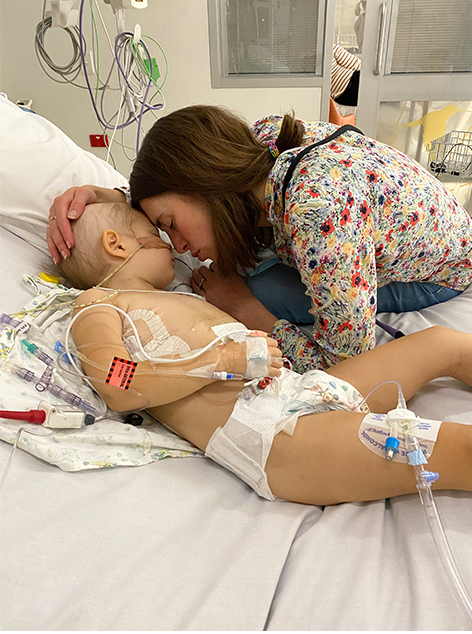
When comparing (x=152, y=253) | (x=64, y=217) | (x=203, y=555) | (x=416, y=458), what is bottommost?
(x=203, y=555)

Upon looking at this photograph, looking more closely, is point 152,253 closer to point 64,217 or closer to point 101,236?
point 101,236

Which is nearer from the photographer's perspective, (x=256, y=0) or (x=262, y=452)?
(x=262, y=452)

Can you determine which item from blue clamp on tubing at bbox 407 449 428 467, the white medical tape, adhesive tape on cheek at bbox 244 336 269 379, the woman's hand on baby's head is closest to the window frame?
the woman's hand on baby's head

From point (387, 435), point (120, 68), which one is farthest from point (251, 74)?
point (387, 435)

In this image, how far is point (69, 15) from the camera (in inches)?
87.6

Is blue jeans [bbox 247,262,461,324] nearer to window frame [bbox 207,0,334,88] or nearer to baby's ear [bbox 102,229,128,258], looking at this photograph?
baby's ear [bbox 102,229,128,258]

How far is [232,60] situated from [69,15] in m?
1.65

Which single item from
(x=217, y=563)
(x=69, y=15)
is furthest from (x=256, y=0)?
(x=217, y=563)

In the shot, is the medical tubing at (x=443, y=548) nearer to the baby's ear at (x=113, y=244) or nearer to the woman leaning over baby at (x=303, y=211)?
the woman leaning over baby at (x=303, y=211)

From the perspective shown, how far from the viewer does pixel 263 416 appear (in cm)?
101

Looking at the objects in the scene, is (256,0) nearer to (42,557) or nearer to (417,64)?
(417,64)

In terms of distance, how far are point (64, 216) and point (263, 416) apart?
0.83 meters

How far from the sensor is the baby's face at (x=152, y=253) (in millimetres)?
1397

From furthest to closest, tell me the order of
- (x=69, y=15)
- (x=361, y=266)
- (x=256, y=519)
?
(x=69, y=15) < (x=361, y=266) < (x=256, y=519)
